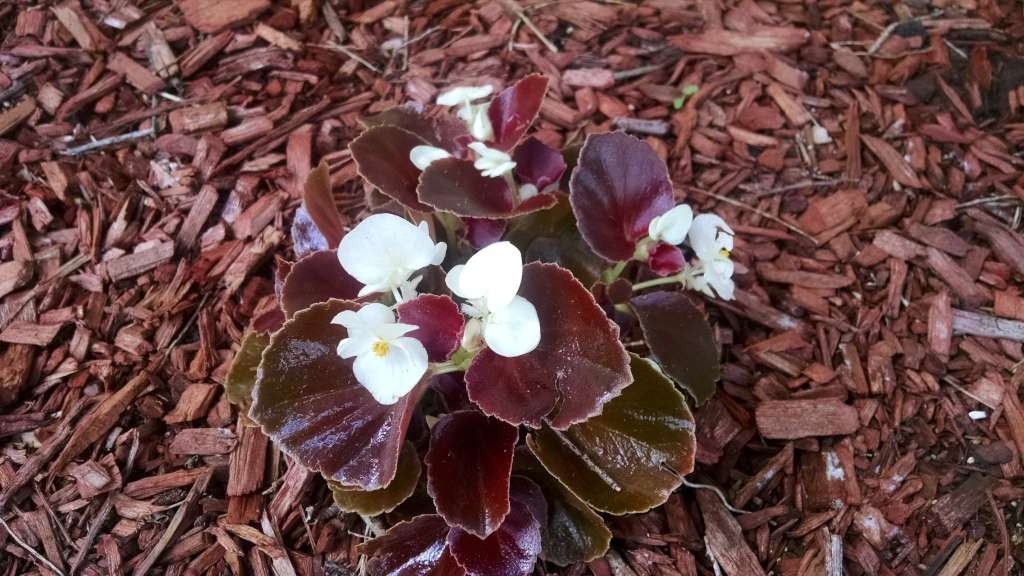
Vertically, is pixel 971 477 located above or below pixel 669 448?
below

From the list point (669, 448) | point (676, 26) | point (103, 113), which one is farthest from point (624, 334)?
point (103, 113)

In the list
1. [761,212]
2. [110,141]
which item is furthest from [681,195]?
[110,141]

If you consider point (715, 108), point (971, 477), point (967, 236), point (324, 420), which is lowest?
point (971, 477)

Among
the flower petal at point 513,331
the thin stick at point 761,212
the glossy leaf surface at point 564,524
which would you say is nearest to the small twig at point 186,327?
the glossy leaf surface at point 564,524

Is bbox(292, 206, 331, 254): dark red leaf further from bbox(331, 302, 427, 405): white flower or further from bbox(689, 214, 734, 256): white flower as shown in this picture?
bbox(689, 214, 734, 256): white flower

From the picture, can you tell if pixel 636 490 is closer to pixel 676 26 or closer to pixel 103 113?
pixel 676 26

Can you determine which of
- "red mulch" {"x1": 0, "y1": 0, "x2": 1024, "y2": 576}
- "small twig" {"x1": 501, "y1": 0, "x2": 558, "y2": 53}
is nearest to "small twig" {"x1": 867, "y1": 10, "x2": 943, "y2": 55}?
"red mulch" {"x1": 0, "y1": 0, "x2": 1024, "y2": 576}
